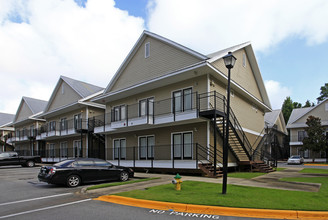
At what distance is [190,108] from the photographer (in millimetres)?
17141

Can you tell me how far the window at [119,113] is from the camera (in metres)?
22.5

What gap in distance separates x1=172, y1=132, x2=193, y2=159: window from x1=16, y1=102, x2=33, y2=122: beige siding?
28460 millimetres

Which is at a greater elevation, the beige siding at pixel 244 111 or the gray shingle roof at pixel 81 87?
the gray shingle roof at pixel 81 87

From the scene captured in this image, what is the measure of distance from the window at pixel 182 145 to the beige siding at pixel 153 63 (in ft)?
14.6

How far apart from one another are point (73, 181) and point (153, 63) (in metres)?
10.7

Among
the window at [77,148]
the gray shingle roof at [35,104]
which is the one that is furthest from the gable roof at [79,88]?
the gray shingle roof at [35,104]

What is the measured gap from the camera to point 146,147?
2041 centimetres

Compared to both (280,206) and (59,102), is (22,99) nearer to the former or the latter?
(59,102)

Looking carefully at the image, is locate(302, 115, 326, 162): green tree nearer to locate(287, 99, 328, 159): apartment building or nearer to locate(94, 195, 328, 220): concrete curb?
locate(287, 99, 328, 159): apartment building

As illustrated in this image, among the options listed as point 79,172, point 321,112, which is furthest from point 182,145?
point 321,112

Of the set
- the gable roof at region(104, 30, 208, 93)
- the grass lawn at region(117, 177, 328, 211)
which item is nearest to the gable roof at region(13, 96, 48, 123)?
the gable roof at region(104, 30, 208, 93)

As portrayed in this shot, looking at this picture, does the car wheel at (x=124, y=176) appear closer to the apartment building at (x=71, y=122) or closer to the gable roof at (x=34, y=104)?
the apartment building at (x=71, y=122)

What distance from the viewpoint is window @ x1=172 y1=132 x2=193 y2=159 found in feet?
56.7

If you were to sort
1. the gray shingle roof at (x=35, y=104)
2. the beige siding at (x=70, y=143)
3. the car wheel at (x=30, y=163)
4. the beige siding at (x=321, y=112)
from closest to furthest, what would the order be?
the car wheel at (x=30, y=163), the beige siding at (x=70, y=143), the beige siding at (x=321, y=112), the gray shingle roof at (x=35, y=104)
